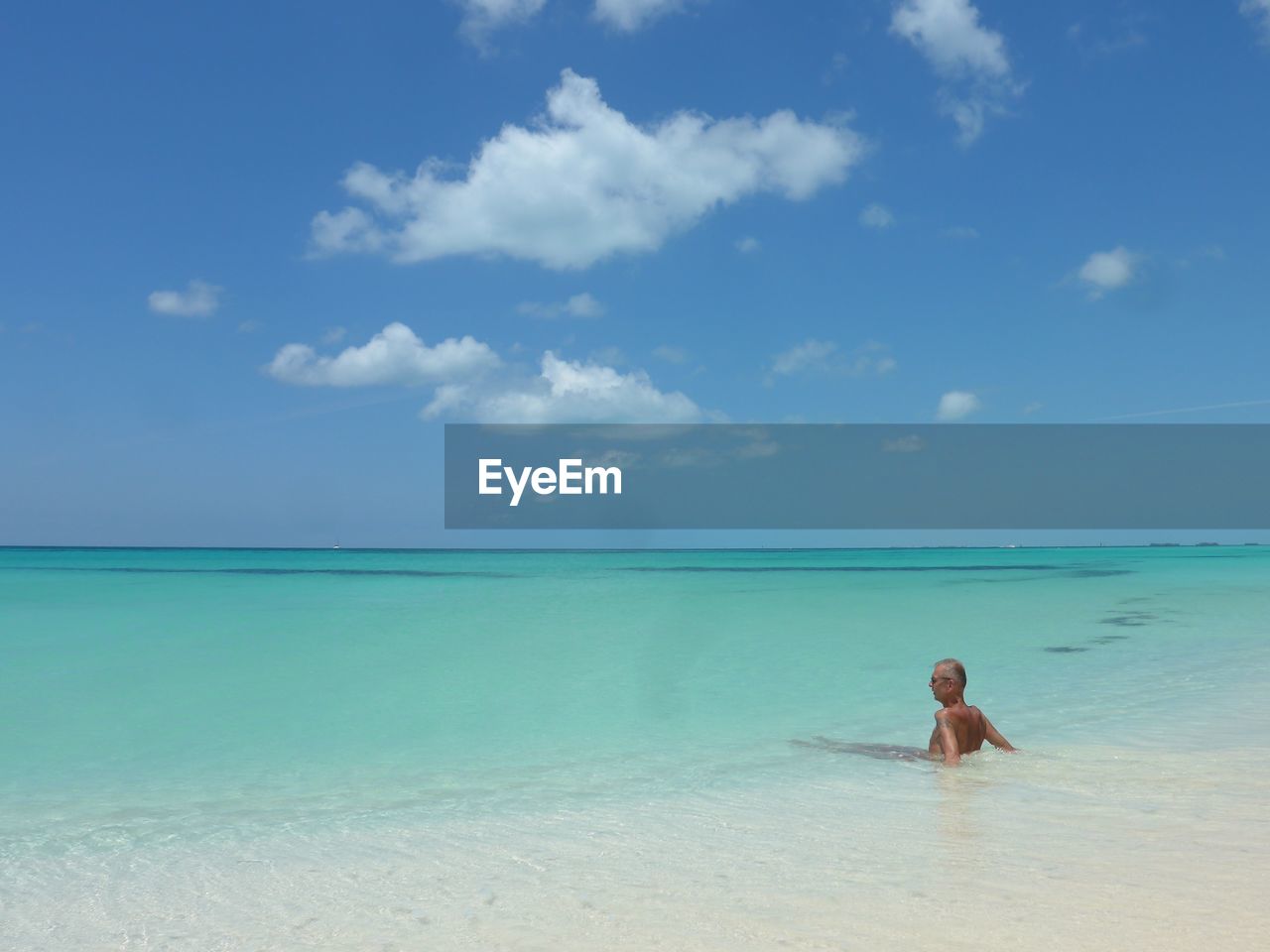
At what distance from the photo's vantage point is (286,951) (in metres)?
3.65

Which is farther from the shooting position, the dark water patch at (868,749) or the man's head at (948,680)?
the dark water patch at (868,749)

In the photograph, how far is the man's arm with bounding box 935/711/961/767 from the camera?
647 cm

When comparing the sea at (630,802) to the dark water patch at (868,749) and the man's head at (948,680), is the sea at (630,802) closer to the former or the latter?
the dark water patch at (868,749)

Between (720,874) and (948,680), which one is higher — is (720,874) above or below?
below

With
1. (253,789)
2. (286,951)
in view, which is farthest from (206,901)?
(253,789)

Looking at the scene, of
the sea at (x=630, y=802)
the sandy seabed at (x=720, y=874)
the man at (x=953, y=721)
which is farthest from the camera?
the man at (x=953, y=721)

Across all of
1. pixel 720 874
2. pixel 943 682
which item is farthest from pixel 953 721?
pixel 720 874

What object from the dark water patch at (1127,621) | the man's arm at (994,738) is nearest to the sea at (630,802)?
the man's arm at (994,738)

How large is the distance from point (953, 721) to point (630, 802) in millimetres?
2352

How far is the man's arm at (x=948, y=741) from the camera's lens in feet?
21.2

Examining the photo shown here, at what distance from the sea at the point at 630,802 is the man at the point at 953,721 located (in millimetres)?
215

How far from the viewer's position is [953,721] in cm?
662

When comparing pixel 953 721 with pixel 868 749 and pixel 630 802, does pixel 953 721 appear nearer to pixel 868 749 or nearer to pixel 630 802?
pixel 868 749

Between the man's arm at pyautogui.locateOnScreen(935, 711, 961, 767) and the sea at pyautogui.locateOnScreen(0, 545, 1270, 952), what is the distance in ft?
0.31
